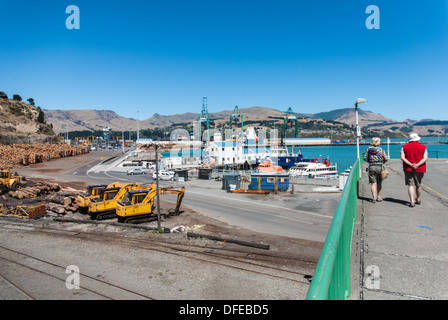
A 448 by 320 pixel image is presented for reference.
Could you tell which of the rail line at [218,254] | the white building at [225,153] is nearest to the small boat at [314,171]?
the white building at [225,153]

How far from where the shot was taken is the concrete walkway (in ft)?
11.9

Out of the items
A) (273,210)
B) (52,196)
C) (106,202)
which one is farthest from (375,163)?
(52,196)

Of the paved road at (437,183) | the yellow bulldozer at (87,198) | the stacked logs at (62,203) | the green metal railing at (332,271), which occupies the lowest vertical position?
the stacked logs at (62,203)

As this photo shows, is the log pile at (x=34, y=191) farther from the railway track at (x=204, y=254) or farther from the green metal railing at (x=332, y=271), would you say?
the green metal railing at (x=332, y=271)

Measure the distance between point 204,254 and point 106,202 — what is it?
43.0ft

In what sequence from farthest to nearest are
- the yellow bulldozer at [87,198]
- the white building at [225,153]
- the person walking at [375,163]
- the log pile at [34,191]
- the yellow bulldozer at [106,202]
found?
the white building at [225,153] → the log pile at [34,191] → the yellow bulldozer at [87,198] → the yellow bulldozer at [106,202] → the person walking at [375,163]

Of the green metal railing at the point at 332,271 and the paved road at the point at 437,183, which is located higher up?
the green metal railing at the point at 332,271

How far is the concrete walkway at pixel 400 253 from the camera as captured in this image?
3617 millimetres

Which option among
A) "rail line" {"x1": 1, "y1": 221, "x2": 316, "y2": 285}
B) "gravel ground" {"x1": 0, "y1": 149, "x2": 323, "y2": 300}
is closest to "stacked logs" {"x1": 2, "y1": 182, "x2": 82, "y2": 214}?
"gravel ground" {"x1": 0, "y1": 149, "x2": 323, "y2": 300}

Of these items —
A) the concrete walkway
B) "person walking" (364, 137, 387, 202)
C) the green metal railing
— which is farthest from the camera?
"person walking" (364, 137, 387, 202)

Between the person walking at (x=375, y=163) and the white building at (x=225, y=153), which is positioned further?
the white building at (x=225, y=153)

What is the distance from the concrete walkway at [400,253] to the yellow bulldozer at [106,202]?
20362mm

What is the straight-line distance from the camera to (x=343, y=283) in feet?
10.5

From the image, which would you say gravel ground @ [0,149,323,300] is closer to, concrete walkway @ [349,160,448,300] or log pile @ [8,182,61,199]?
concrete walkway @ [349,160,448,300]
